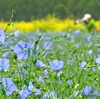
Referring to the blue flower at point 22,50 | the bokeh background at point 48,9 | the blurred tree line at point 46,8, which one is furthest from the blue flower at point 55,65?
the blurred tree line at point 46,8

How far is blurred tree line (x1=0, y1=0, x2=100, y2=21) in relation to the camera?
109 ft

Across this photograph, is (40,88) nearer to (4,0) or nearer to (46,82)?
(46,82)

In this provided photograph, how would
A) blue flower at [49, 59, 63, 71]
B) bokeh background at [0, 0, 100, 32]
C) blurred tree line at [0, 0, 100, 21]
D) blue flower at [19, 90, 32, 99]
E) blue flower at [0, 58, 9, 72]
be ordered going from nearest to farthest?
1. blue flower at [19, 90, 32, 99]
2. blue flower at [0, 58, 9, 72]
3. blue flower at [49, 59, 63, 71]
4. bokeh background at [0, 0, 100, 32]
5. blurred tree line at [0, 0, 100, 21]

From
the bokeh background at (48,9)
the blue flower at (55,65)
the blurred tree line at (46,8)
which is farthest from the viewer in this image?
the blurred tree line at (46,8)

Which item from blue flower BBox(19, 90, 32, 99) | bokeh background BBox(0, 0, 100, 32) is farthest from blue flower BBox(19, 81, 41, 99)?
bokeh background BBox(0, 0, 100, 32)

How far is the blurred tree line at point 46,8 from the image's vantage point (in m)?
33.3

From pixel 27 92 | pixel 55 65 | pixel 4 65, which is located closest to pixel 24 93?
pixel 27 92

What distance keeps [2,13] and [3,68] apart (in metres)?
33.8

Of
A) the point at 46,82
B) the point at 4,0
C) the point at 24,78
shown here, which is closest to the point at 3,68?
the point at 24,78

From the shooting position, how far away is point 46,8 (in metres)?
34.6

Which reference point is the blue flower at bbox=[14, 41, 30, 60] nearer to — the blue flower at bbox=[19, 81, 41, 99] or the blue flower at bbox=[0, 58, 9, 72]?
the blue flower at bbox=[0, 58, 9, 72]

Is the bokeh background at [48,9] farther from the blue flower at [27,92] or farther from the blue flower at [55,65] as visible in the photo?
the blue flower at [27,92]

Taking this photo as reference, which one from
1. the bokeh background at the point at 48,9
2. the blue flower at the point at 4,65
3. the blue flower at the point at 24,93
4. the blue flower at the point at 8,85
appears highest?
the bokeh background at the point at 48,9

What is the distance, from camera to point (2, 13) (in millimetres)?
35312
